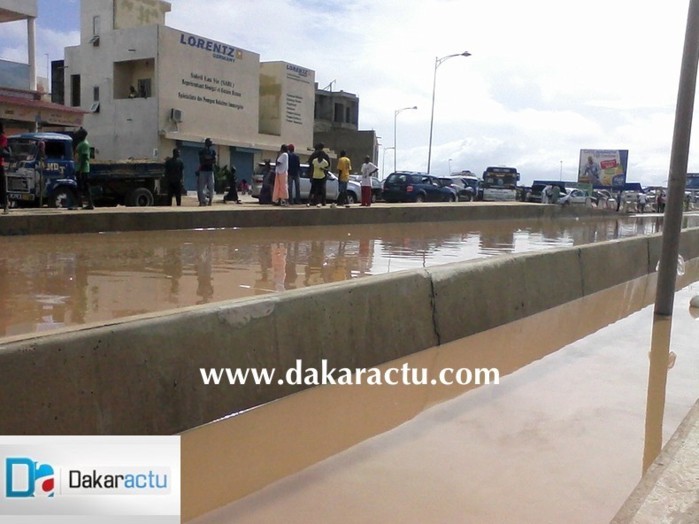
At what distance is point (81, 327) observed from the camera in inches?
147

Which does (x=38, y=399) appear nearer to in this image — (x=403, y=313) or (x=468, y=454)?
(x=468, y=454)

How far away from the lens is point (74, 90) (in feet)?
120

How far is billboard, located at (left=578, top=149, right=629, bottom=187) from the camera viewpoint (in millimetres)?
55312

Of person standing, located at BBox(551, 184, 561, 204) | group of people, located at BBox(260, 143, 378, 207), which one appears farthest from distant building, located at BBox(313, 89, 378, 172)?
group of people, located at BBox(260, 143, 378, 207)

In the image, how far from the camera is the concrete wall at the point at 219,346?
11.5 ft

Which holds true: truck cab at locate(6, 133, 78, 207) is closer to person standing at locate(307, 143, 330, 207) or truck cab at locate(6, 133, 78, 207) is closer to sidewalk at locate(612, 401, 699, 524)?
person standing at locate(307, 143, 330, 207)

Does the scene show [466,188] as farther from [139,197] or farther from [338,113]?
[338,113]

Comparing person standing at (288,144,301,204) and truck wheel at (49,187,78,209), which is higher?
person standing at (288,144,301,204)

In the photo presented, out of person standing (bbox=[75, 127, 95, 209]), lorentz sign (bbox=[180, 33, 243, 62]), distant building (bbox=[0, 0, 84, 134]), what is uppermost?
lorentz sign (bbox=[180, 33, 243, 62])

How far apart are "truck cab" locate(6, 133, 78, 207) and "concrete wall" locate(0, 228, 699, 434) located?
42.7ft

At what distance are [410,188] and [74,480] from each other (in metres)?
28.8

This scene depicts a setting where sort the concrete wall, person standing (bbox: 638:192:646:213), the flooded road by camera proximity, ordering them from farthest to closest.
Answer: person standing (bbox: 638:192:646:213), the flooded road, the concrete wall

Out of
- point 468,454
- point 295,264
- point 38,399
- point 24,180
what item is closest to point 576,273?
point 295,264

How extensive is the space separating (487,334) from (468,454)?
3.07 m
